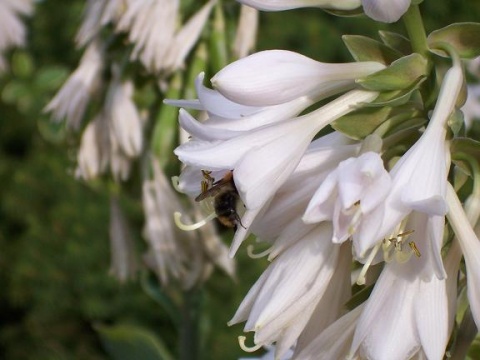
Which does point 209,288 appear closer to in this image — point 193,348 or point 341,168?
point 193,348

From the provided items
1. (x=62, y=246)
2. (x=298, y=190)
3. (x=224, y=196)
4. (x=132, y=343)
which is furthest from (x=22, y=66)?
(x=298, y=190)

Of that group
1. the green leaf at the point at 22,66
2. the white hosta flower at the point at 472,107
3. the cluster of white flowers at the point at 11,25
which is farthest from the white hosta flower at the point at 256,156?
the cluster of white flowers at the point at 11,25

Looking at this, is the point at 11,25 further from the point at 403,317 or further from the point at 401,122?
the point at 403,317

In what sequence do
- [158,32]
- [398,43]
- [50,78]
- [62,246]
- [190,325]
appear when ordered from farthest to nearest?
[62,246] → [50,78] → [190,325] → [158,32] → [398,43]

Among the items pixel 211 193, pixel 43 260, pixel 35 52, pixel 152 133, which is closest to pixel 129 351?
pixel 152 133

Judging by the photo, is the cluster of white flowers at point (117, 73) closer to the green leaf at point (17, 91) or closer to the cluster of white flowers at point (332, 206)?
the cluster of white flowers at point (332, 206)

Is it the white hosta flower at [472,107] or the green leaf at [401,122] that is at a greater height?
the green leaf at [401,122]
